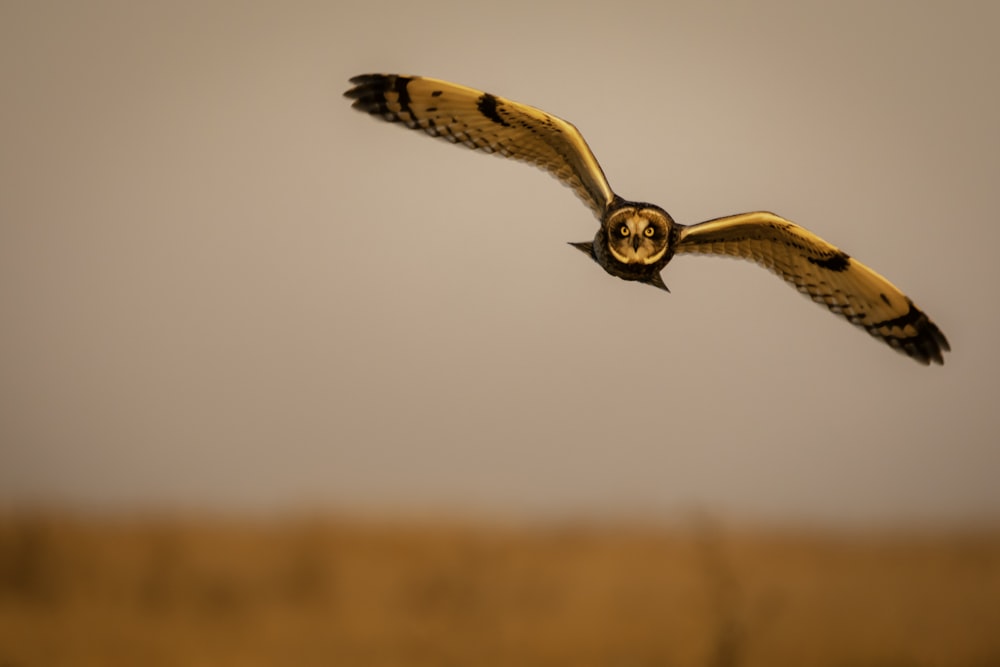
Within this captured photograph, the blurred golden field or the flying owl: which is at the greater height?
the flying owl

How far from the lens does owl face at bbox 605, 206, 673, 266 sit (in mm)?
2078

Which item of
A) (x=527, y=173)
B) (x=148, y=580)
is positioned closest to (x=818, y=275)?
(x=527, y=173)

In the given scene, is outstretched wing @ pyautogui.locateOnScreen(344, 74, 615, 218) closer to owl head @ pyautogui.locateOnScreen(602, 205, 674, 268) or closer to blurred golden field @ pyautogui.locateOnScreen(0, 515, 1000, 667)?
owl head @ pyautogui.locateOnScreen(602, 205, 674, 268)

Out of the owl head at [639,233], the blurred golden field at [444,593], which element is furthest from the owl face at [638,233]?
the blurred golden field at [444,593]

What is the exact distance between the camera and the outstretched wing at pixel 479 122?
2.17 m

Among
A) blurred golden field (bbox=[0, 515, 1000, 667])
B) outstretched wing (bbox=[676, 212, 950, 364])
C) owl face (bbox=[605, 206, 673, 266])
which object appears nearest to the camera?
owl face (bbox=[605, 206, 673, 266])

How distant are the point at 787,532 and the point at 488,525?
0.75 meters

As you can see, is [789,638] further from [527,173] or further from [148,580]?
[148,580]

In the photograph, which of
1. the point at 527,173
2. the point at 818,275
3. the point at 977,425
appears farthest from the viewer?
the point at 977,425

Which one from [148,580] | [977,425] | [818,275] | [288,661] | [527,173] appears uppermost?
[527,173]

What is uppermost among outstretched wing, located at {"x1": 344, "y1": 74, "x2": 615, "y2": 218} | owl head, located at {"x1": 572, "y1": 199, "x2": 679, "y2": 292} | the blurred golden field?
outstretched wing, located at {"x1": 344, "y1": 74, "x2": 615, "y2": 218}

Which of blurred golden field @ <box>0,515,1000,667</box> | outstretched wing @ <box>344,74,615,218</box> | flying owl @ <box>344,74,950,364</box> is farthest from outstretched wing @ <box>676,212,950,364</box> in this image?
blurred golden field @ <box>0,515,1000,667</box>

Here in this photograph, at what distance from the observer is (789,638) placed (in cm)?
270

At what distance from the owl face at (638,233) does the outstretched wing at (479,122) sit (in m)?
0.07
